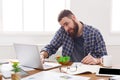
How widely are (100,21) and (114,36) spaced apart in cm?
32

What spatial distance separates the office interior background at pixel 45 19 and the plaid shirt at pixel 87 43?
61 centimetres

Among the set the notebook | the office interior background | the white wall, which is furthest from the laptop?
the white wall

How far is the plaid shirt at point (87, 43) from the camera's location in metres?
2.63

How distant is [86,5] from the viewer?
337 cm

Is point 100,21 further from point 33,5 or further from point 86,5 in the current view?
point 33,5

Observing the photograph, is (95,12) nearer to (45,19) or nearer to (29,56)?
(45,19)

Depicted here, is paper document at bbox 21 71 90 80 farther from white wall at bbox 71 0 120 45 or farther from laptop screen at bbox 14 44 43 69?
white wall at bbox 71 0 120 45

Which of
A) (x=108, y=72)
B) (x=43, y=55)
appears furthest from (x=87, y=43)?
(x=108, y=72)

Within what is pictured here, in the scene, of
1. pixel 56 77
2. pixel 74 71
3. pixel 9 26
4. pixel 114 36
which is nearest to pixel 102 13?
pixel 114 36

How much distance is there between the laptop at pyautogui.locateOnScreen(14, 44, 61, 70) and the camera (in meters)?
1.85

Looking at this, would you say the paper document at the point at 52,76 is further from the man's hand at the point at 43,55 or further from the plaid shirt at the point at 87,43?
the plaid shirt at the point at 87,43

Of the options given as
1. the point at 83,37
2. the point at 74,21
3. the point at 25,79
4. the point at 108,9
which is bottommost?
the point at 25,79

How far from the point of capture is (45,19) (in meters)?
3.48

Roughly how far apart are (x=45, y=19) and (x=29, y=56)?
1622 millimetres
